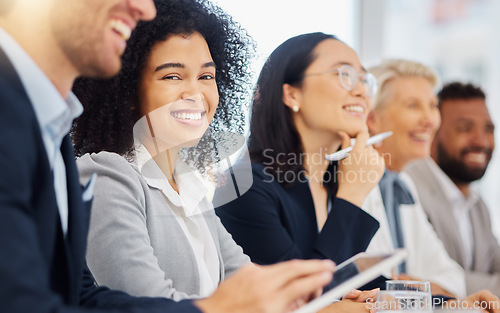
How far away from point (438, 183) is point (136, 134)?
4.47ft

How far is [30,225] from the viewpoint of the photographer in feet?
1.41

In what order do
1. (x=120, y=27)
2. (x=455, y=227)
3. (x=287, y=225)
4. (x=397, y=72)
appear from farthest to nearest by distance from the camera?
(x=455, y=227), (x=397, y=72), (x=287, y=225), (x=120, y=27)

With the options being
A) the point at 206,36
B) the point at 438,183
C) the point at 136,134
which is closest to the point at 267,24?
the point at 206,36

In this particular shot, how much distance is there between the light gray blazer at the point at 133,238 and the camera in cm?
65

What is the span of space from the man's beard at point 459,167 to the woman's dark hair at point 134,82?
1316 millimetres

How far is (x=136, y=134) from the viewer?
733 mm

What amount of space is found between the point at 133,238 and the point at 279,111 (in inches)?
14.3

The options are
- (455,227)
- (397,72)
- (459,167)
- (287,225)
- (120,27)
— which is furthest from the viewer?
(459,167)

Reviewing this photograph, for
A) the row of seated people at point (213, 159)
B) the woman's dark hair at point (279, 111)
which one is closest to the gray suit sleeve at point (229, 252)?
the row of seated people at point (213, 159)

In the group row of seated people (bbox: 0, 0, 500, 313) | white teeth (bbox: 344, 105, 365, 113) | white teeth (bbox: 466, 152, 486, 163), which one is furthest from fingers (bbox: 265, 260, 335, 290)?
white teeth (bbox: 466, 152, 486, 163)

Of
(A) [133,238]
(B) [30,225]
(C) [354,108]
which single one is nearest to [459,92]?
(C) [354,108]

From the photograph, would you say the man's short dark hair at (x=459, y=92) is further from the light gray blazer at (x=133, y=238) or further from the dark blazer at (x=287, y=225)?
the light gray blazer at (x=133, y=238)

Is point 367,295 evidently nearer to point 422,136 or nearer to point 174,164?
point 174,164

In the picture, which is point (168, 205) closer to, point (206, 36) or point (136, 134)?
point (136, 134)
